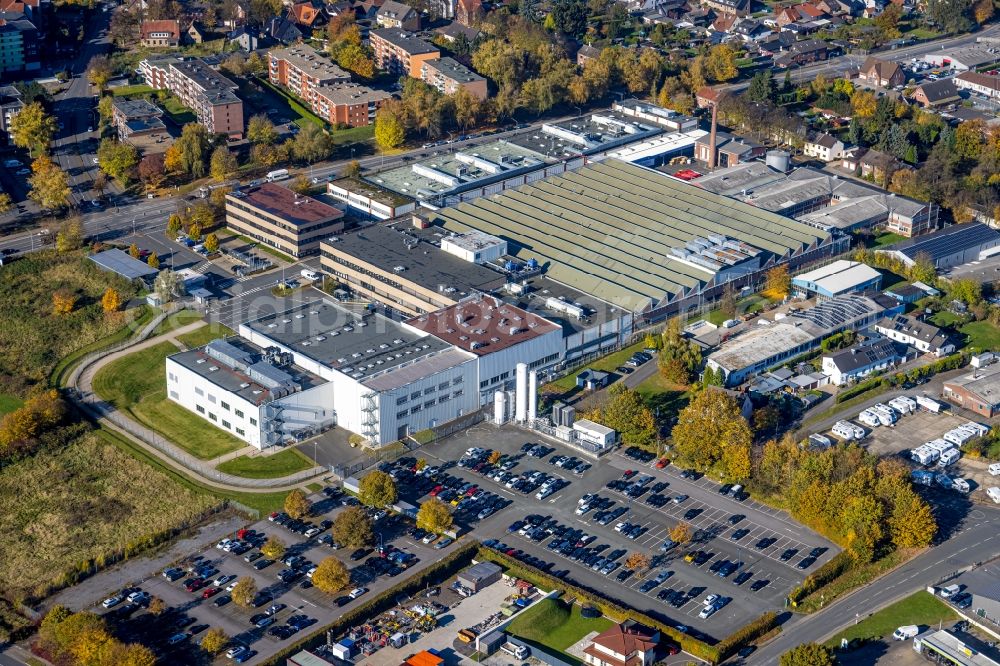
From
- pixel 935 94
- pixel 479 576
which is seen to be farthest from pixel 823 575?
pixel 935 94

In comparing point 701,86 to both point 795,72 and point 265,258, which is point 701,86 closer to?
point 795,72

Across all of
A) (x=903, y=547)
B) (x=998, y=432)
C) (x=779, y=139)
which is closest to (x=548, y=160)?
(x=779, y=139)

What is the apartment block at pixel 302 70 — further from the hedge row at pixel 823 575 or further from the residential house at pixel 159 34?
the hedge row at pixel 823 575

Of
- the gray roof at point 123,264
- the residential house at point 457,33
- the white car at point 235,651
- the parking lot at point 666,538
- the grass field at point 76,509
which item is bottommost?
the grass field at point 76,509

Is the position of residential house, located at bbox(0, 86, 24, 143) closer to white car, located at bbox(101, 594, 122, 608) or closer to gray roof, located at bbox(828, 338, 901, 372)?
white car, located at bbox(101, 594, 122, 608)

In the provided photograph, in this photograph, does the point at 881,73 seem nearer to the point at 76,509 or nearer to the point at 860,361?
the point at 860,361

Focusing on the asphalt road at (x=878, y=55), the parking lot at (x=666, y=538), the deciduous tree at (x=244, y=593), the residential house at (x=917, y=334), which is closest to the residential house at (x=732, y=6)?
the asphalt road at (x=878, y=55)
